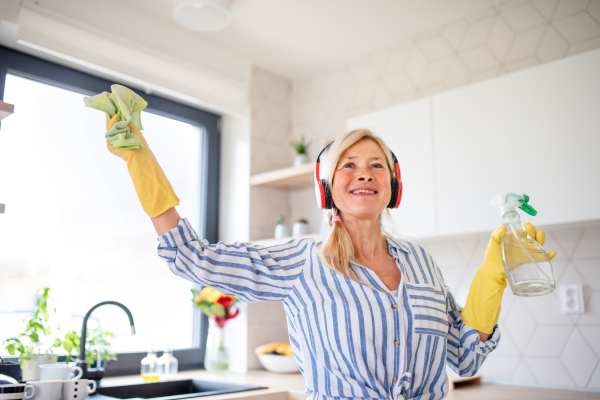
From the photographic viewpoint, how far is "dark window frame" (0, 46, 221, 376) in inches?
88.1

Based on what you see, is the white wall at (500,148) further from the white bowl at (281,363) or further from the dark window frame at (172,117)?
the dark window frame at (172,117)

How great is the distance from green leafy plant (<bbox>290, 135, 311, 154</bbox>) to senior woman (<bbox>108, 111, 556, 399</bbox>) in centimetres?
150

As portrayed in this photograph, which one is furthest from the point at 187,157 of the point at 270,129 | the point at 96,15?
the point at 96,15

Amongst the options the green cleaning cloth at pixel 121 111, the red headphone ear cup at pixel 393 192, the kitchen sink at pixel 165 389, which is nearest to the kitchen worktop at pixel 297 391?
the kitchen sink at pixel 165 389

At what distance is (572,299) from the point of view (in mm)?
2059

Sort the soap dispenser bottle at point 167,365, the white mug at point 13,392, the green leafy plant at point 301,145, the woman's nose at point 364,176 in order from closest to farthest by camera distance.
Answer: the woman's nose at point 364,176, the white mug at point 13,392, the soap dispenser bottle at point 167,365, the green leafy plant at point 301,145

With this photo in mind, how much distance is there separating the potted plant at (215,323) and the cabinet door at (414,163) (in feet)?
3.20

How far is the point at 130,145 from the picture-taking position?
101 cm

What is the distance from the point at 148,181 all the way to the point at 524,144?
1.41m

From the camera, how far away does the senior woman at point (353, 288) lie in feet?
3.37

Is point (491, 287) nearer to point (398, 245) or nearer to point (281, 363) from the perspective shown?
point (398, 245)

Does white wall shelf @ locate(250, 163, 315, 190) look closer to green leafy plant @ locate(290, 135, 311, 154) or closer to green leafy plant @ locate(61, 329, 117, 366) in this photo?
green leafy plant @ locate(290, 135, 311, 154)

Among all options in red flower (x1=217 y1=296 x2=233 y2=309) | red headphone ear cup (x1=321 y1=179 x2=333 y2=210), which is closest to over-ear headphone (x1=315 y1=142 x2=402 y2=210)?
red headphone ear cup (x1=321 y1=179 x2=333 y2=210)

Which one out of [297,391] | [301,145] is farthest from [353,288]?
[301,145]
